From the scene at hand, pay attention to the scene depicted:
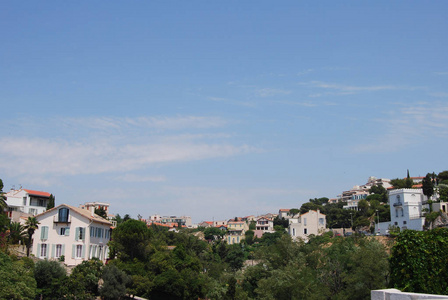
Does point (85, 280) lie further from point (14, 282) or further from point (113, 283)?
point (14, 282)

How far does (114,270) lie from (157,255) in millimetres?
7402

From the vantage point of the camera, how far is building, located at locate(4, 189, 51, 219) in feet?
239

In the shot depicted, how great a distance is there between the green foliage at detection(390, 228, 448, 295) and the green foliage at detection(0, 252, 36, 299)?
80.6ft

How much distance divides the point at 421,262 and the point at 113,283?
33.8 metres

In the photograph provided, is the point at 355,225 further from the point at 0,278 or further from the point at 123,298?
the point at 0,278

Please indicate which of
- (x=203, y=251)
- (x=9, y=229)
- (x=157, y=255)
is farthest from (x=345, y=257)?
(x=203, y=251)

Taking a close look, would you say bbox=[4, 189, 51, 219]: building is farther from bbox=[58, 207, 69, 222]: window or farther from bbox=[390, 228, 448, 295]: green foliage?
bbox=[390, 228, 448, 295]: green foliage

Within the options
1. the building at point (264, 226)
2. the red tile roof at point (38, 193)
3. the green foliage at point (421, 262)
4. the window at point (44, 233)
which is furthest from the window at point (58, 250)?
the building at point (264, 226)

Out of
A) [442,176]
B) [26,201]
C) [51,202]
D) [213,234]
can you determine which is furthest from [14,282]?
[442,176]

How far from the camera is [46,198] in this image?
259ft

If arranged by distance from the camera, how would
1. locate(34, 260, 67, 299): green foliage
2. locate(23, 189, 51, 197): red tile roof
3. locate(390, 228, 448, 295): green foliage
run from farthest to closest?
locate(23, 189, 51, 197): red tile roof, locate(34, 260, 67, 299): green foliage, locate(390, 228, 448, 295): green foliage

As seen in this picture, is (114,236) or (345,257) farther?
(114,236)

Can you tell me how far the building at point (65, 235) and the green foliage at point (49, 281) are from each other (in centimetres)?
1027

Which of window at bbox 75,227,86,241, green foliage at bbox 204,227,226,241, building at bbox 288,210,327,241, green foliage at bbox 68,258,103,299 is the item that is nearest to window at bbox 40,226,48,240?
window at bbox 75,227,86,241
